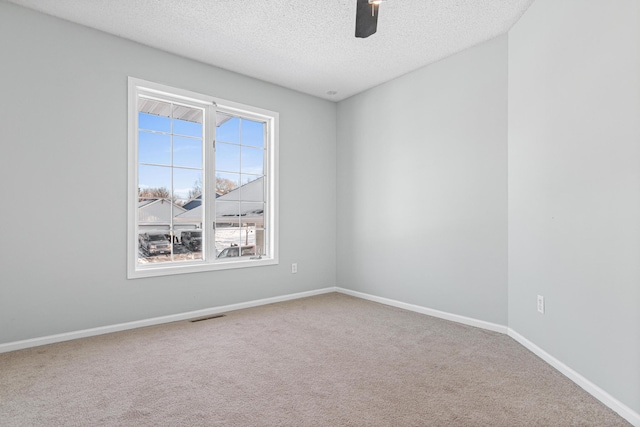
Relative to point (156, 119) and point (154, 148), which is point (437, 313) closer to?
point (154, 148)

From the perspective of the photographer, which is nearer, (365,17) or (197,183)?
(365,17)

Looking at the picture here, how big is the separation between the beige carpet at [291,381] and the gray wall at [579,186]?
32 centimetres

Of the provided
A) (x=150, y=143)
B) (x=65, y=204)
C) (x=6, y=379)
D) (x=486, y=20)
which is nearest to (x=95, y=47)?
(x=150, y=143)

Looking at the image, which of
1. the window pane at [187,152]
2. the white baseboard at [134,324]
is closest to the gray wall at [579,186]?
the white baseboard at [134,324]

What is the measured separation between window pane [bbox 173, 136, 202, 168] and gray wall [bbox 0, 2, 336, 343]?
1.74ft

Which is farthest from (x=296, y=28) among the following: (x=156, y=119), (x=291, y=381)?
(x=291, y=381)

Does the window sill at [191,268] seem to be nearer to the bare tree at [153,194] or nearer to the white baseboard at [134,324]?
the white baseboard at [134,324]

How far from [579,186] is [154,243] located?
360 centimetres

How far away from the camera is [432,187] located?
145 inches

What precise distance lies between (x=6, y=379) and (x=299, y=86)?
12.7 ft

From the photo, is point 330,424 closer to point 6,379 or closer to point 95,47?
point 6,379

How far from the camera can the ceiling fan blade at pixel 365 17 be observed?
5.65ft

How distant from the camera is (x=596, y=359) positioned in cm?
197

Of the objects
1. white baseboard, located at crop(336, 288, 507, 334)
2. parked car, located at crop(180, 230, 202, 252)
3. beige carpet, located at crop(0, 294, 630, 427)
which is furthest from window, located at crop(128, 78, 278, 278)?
white baseboard, located at crop(336, 288, 507, 334)
